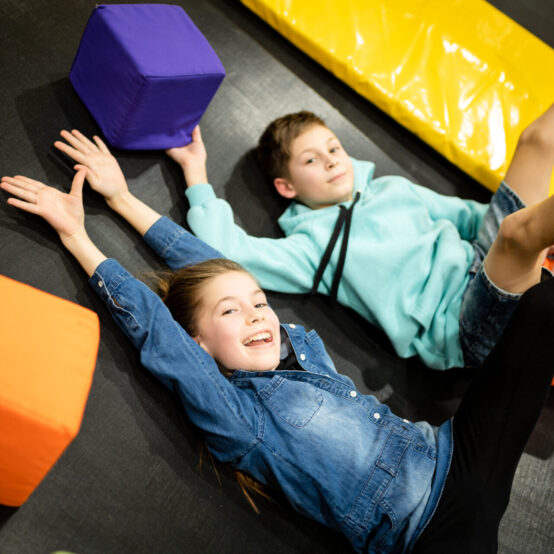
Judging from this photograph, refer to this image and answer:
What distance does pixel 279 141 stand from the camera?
1735 mm

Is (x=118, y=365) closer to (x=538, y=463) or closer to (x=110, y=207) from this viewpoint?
(x=110, y=207)

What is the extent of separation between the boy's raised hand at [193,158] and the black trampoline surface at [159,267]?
5cm

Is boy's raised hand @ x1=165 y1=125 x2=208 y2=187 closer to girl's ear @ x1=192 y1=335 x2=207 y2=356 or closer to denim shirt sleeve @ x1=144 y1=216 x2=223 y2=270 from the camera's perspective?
denim shirt sleeve @ x1=144 y1=216 x2=223 y2=270

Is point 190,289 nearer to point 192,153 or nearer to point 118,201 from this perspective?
point 118,201

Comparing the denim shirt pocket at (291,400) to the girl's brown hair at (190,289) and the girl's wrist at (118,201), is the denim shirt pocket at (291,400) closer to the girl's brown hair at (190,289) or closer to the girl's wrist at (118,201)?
the girl's brown hair at (190,289)

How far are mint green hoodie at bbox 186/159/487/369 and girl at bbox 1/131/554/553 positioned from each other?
264mm

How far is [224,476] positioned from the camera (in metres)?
1.26

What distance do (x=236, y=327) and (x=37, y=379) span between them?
0.45 m

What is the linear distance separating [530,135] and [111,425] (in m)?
Result: 1.35

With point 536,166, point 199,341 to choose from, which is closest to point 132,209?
point 199,341

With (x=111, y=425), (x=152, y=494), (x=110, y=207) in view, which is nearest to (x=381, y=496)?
(x=152, y=494)

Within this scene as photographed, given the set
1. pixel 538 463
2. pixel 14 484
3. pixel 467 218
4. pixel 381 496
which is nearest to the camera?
pixel 14 484

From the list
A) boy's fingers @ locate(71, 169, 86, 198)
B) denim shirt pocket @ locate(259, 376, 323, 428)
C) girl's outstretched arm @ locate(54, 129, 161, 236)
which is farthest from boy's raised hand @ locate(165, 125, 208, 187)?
denim shirt pocket @ locate(259, 376, 323, 428)

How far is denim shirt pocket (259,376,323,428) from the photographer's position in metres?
1.20
